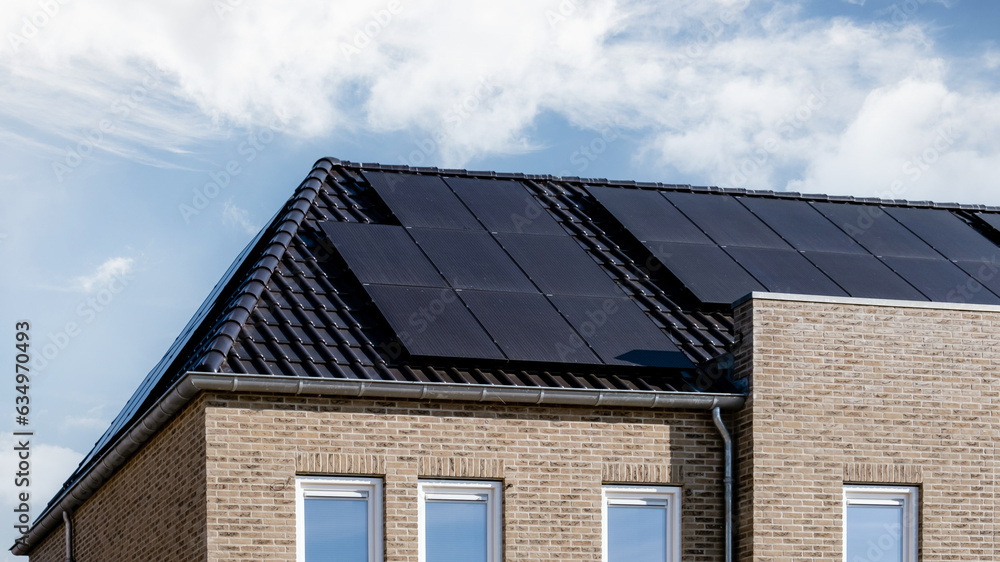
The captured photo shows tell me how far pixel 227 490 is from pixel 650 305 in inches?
245

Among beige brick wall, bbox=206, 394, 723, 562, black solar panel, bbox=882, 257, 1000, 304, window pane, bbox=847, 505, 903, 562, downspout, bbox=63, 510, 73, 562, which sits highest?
black solar panel, bbox=882, 257, 1000, 304

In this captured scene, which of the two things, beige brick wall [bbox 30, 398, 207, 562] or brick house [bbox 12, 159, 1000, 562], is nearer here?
beige brick wall [bbox 30, 398, 207, 562]

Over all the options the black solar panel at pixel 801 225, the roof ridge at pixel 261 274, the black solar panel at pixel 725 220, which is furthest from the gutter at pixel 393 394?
the black solar panel at pixel 801 225

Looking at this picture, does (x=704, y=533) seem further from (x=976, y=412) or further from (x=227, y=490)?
(x=227, y=490)

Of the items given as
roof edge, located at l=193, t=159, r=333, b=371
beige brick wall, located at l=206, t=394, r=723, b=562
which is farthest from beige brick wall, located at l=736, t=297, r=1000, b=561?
roof edge, located at l=193, t=159, r=333, b=371

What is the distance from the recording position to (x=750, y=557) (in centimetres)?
1527

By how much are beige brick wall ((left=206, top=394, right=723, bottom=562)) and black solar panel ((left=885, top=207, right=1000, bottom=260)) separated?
6799mm

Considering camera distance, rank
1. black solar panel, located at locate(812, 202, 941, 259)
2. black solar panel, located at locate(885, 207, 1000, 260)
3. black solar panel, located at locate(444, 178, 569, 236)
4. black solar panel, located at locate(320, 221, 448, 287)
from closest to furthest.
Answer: black solar panel, located at locate(320, 221, 448, 287) < black solar panel, located at locate(444, 178, 569, 236) < black solar panel, located at locate(812, 202, 941, 259) < black solar panel, located at locate(885, 207, 1000, 260)

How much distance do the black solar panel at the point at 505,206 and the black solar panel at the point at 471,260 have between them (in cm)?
63

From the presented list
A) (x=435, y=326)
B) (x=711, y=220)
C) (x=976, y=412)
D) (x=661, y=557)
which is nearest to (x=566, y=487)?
(x=661, y=557)

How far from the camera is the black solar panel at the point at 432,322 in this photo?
1551 centimetres

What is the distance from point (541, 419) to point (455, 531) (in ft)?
5.18

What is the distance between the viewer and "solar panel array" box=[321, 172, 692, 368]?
15953 mm

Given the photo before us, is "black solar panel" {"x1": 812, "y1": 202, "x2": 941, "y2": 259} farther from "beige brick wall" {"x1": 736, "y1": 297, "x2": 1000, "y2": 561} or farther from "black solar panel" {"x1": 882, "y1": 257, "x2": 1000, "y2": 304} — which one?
"beige brick wall" {"x1": 736, "y1": 297, "x2": 1000, "y2": 561}
